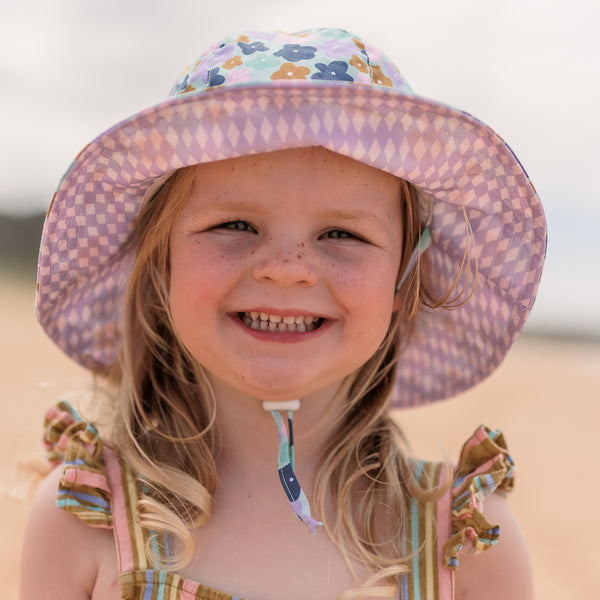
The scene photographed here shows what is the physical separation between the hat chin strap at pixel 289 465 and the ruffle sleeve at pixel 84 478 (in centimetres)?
44

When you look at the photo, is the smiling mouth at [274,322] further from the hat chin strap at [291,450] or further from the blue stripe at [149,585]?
the blue stripe at [149,585]

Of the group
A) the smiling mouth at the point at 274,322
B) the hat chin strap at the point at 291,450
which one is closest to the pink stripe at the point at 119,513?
the hat chin strap at the point at 291,450

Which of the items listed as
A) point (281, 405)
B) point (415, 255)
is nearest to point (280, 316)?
point (281, 405)

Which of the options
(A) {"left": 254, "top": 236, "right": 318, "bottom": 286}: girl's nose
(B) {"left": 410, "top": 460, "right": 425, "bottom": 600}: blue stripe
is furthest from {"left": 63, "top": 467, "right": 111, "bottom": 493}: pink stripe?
(B) {"left": 410, "top": 460, "right": 425, "bottom": 600}: blue stripe

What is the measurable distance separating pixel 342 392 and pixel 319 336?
357mm

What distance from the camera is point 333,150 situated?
5.54 ft

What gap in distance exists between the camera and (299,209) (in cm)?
177

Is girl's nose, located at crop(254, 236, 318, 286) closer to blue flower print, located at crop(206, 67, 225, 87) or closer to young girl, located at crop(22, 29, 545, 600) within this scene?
young girl, located at crop(22, 29, 545, 600)

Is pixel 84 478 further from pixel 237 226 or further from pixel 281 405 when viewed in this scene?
pixel 237 226

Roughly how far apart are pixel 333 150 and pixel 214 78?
1.10 ft

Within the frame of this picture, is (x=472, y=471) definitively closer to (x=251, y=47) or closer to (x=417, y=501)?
(x=417, y=501)

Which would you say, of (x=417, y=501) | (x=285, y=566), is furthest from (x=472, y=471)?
(x=285, y=566)

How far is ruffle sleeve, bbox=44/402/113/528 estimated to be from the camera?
1.89 m

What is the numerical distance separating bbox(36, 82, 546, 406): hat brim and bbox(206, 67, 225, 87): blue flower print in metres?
0.17
